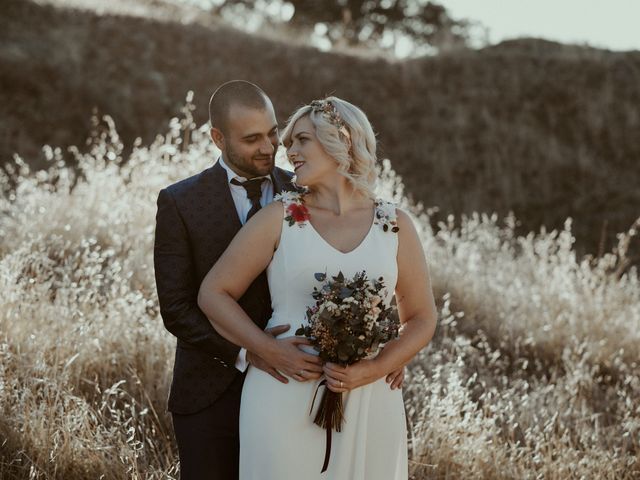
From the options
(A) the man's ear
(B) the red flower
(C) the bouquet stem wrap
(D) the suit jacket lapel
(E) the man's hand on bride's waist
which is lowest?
(C) the bouquet stem wrap

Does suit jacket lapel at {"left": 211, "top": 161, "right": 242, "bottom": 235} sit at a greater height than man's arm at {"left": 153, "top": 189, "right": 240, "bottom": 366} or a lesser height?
greater

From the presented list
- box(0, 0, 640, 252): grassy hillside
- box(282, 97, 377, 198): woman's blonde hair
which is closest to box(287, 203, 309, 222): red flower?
box(282, 97, 377, 198): woman's blonde hair

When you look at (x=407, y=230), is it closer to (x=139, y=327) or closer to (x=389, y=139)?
(x=139, y=327)

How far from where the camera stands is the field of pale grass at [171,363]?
4.25 metres

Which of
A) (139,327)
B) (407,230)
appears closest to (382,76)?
(139,327)

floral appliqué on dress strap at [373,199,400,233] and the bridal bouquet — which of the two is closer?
the bridal bouquet

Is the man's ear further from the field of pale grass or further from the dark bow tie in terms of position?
the field of pale grass

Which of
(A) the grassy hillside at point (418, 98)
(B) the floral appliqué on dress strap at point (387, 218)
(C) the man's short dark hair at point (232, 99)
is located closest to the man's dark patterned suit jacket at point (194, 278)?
(C) the man's short dark hair at point (232, 99)

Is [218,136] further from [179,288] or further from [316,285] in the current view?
[316,285]

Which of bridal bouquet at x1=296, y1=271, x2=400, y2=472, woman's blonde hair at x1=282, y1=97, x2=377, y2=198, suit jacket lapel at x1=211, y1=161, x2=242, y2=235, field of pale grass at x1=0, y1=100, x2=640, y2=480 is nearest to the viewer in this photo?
bridal bouquet at x1=296, y1=271, x2=400, y2=472

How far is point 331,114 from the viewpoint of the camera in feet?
10.3

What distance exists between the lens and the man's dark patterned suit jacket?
3266mm

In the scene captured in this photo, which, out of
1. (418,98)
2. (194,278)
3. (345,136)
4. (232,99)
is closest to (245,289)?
(194,278)

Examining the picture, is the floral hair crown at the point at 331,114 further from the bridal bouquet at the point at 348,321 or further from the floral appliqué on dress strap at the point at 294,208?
the bridal bouquet at the point at 348,321
